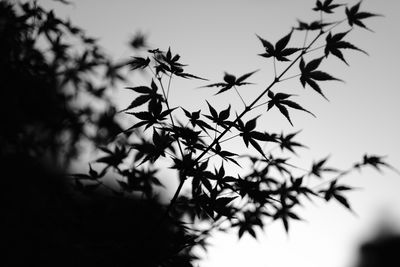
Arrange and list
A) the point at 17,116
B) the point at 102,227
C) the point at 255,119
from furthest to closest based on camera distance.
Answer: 1. the point at 17,116
2. the point at 102,227
3. the point at 255,119

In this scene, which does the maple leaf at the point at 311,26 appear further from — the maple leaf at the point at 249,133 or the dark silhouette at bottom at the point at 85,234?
the dark silhouette at bottom at the point at 85,234

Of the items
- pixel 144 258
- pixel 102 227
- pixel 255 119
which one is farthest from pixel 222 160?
pixel 102 227

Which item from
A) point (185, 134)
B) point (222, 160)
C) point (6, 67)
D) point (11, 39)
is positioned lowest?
point (222, 160)

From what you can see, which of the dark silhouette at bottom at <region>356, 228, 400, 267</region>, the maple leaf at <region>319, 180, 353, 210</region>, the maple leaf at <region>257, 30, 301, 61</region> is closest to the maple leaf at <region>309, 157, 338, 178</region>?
the maple leaf at <region>319, 180, 353, 210</region>

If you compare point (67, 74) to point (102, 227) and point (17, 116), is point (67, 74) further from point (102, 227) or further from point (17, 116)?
point (102, 227)

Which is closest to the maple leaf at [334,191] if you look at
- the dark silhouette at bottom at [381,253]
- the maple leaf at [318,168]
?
the maple leaf at [318,168]

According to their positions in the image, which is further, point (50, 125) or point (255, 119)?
point (50, 125)

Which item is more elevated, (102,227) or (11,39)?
(11,39)
